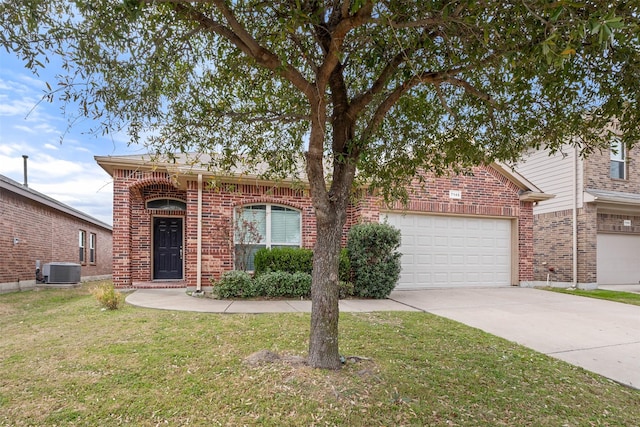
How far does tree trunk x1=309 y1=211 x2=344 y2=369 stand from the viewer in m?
3.64

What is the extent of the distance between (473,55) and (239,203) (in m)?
7.03

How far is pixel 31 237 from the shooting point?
1209cm

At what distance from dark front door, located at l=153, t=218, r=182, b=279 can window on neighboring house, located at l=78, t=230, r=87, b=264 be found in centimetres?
827

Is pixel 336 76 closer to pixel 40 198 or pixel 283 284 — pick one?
pixel 283 284

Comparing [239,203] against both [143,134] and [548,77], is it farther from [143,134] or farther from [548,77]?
[548,77]

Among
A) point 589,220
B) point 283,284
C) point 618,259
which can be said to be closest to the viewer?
point 283,284

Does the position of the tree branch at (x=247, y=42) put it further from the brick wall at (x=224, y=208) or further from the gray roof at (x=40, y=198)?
the gray roof at (x=40, y=198)

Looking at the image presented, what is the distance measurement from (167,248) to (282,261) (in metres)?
4.05

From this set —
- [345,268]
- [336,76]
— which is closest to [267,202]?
[345,268]

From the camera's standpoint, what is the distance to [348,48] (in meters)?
4.28

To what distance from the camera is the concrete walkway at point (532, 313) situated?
4.73 metres

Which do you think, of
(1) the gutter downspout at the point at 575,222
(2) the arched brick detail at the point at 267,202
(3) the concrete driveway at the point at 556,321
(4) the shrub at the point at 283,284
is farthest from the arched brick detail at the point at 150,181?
(1) the gutter downspout at the point at 575,222

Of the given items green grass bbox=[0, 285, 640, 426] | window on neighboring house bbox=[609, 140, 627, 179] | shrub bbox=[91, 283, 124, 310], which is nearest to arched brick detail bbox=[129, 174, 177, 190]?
shrub bbox=[91, 283, 124, 310]

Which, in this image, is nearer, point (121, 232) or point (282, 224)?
point (121, 232)
